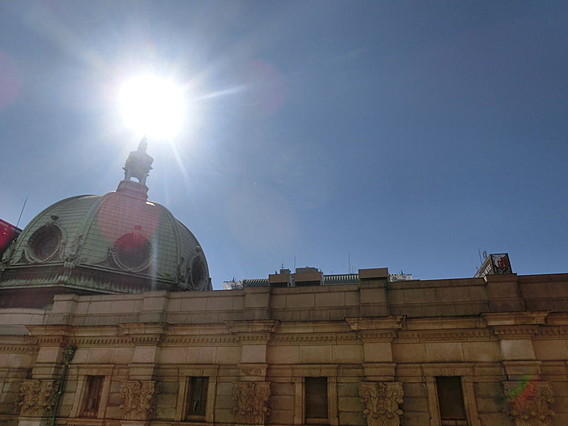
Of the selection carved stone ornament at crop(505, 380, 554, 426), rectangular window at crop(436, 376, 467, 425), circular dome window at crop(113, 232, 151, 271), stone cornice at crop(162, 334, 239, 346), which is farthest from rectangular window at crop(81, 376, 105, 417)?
carved stone ornament at crop(505, 380, 554, 426)

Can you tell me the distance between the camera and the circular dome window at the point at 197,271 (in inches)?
1542

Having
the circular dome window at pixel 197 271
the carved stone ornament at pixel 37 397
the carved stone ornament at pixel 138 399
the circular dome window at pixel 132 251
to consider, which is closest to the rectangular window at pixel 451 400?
the carved stone ornament at pixel 138 399

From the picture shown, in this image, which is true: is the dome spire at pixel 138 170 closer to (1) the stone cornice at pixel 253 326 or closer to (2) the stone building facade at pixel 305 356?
(2) the stone building facade at pixel 305 356

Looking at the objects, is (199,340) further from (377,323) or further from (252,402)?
(377,323)

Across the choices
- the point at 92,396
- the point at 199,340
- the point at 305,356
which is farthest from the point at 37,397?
the point at 305,356

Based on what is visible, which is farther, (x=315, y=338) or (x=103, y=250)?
(x=103, y=250)

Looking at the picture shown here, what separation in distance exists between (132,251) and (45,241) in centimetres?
724

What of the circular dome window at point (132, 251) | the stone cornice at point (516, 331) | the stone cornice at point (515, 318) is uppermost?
the circular dome window at point (132, 251)

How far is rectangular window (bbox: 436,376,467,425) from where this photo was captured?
17219mm

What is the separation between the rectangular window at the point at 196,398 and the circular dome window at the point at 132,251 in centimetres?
1571

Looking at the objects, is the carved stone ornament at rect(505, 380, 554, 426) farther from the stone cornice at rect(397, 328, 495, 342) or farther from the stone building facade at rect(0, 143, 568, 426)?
the stone cornice at rect(397, 328, 495, 342)

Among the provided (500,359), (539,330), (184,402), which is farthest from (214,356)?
(539,330)

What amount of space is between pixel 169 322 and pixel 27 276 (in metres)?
16.7

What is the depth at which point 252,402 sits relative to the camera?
61.3 feet
